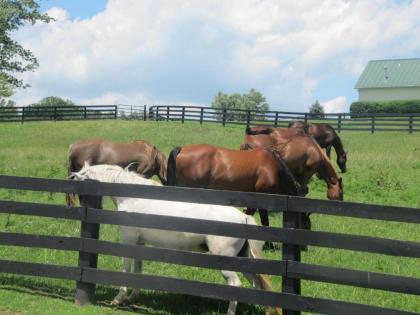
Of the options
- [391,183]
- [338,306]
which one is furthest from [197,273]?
[391,183]

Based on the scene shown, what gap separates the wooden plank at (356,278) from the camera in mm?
4773

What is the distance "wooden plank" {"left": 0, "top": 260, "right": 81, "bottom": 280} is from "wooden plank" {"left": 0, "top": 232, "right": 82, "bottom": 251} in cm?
23

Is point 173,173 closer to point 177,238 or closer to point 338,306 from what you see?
point 177,238

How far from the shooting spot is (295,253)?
17.0 feet

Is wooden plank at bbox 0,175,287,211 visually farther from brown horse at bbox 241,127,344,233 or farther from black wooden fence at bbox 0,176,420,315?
brown horse at bbox 241,127,344,233

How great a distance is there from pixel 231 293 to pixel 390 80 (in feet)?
218

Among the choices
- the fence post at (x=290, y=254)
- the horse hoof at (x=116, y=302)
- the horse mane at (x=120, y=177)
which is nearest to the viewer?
the fence post at (x=290, y=254)

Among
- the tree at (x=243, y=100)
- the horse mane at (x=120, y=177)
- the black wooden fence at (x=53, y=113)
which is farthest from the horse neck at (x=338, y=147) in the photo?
the tree at (x=243, y=100)

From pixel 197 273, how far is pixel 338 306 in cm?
287

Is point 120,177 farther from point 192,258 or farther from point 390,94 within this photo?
point 390,94

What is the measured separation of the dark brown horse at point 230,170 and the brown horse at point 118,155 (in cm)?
269

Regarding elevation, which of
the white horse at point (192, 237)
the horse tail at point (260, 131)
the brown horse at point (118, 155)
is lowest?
the white horse at point (192, 237)

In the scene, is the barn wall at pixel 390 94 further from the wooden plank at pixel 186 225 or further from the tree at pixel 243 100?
the wooden plank at pixel 186 225

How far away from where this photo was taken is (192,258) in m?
5.46
